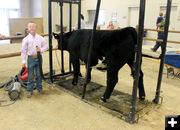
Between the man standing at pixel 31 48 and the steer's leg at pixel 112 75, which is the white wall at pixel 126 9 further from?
the man standing at pixel 31 48

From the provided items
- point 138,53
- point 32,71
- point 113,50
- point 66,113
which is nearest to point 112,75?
point 113,50

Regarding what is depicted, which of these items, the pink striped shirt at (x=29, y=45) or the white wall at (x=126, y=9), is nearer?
the pink striped shirt at (x=29, y=45)

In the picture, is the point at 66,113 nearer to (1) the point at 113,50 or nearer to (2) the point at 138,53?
(1) the point at 113,50

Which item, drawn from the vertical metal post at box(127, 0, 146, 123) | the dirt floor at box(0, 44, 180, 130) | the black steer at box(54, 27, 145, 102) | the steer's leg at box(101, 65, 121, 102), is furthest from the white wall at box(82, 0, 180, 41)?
the vertical metal post at box(127, 0, 146, 123)

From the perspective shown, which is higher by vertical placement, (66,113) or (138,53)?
(138,53)

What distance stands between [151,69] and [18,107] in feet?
12.8

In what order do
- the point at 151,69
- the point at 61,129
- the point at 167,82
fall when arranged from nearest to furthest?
the point at 61,129 < the point at 167,82 < the point at 151,69

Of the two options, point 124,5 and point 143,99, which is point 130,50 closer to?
point 143,99

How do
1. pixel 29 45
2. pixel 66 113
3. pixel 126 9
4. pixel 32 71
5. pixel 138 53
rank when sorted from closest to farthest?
pixel 138 53, pixel 66 113, pixel 29 45, pixel 32 71, pixel 126 9

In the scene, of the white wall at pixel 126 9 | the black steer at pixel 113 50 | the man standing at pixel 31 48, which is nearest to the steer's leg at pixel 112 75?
the black steer at pixel 113 50

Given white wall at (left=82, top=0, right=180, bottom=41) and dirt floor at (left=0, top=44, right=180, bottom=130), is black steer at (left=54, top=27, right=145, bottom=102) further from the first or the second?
white wall at (left=82, top=0, right=180, bottom=41)

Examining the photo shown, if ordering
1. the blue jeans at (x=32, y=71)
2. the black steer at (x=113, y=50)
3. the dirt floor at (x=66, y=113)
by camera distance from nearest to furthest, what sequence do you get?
the dirt floor at (x=66, y=113)
the black steer at (x=113, y=50)
the blue jeans at (x=32, y=71)

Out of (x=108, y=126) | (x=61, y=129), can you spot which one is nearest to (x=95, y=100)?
(x=108, y=126)

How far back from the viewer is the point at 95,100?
10.7 ft
